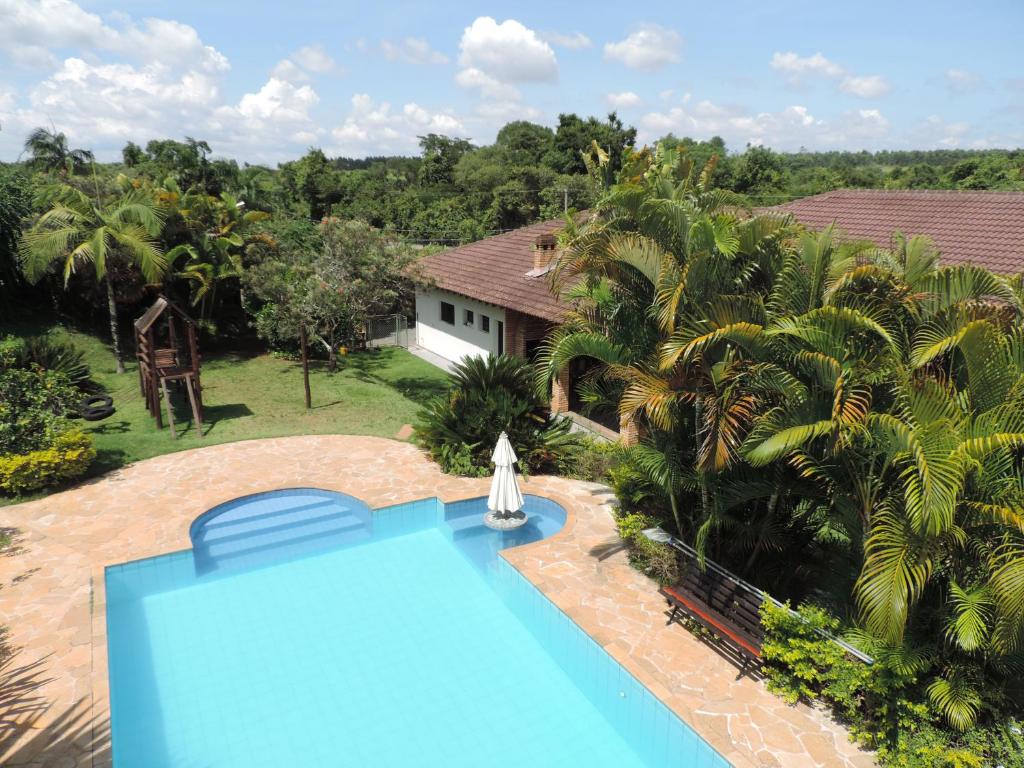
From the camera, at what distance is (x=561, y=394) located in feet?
63.0

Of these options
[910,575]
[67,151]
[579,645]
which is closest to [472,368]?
[579,645]

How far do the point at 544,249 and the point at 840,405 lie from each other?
13602 mm

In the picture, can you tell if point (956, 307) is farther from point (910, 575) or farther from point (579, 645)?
point (579, 645)

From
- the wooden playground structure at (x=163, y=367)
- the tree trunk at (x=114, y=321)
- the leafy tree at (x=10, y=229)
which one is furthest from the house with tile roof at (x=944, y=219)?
the leafy tree at (x=10, y=229)

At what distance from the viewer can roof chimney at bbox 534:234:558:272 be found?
18875mm

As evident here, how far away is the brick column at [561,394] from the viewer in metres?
19.1

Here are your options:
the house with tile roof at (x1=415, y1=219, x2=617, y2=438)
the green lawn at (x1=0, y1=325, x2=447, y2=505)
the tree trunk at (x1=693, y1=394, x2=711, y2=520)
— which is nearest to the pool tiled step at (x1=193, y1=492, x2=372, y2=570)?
the green lawn at (x1=0, y1=325, x2=447, y2=505)

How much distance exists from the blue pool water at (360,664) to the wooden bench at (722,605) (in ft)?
4.16

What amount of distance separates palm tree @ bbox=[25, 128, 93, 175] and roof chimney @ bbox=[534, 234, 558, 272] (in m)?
31.4

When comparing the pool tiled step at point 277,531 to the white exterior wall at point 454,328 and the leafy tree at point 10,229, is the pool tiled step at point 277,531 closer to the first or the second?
the white exterior wall at point 454,328

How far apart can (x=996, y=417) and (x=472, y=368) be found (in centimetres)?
1029

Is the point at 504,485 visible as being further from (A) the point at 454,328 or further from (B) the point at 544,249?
(A) the point at 454,328

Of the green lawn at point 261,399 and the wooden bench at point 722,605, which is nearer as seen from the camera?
the wooden bench at point 722,605

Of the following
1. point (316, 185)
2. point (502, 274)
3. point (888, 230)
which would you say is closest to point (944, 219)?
point (888, 230)
